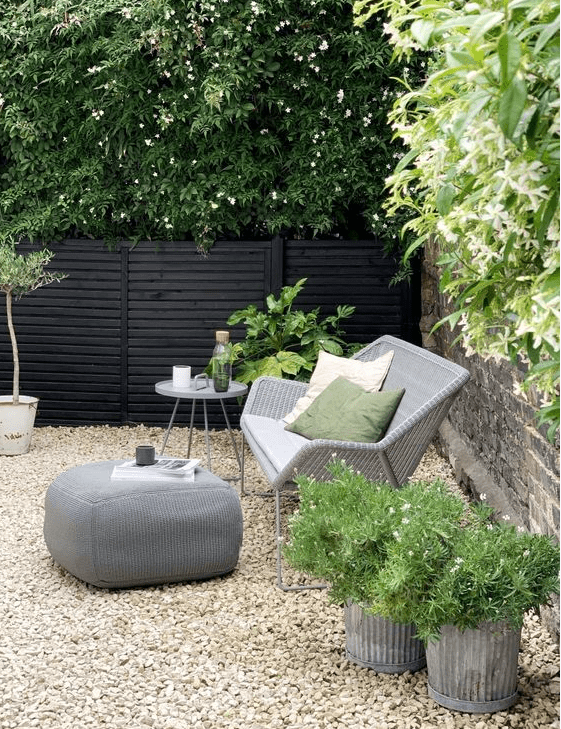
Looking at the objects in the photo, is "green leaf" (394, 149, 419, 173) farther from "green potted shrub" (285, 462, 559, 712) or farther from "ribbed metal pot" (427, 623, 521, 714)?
"ribbed metal pot" (427, 623, 521, 714)

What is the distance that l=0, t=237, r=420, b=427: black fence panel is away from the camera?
23.0 ft

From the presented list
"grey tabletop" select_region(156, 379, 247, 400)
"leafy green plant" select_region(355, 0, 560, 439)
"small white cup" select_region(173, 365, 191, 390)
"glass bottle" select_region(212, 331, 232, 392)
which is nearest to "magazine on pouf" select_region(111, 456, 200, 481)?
"grey tabletop" select_region(156, 379, 247, 400)

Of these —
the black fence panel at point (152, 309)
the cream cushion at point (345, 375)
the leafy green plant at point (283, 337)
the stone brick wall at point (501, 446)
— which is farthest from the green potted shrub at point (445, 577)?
the black fence panel at point (152, 309)

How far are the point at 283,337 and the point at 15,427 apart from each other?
184 cm

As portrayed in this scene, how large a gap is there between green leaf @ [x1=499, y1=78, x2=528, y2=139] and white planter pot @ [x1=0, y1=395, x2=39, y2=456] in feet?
18.0

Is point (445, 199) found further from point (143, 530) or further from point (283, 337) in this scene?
point (283, 337)

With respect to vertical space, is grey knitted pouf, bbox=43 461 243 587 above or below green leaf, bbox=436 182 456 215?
below

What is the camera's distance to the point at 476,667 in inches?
110

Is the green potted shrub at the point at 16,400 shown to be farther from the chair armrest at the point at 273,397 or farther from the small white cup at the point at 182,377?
the chair armrest at the point at 273,397

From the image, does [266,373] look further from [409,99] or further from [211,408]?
[409,99]

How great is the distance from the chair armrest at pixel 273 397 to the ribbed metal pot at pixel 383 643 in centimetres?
223

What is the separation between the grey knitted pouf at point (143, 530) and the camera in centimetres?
384

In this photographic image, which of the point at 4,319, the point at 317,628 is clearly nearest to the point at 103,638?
the point at 317,628

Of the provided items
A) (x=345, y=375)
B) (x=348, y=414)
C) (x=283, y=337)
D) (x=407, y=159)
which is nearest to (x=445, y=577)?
(x=407, y=159)
